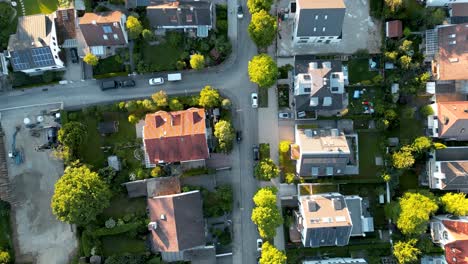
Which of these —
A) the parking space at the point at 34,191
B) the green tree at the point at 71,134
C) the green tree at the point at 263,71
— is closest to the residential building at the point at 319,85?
the green tree at the point at 263,71

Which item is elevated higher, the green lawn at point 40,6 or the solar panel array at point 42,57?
the green lawn at point 40,6

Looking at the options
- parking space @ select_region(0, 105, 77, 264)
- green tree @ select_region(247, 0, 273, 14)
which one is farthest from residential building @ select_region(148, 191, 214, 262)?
green tree @ select_region(247, 0, 273, 14)

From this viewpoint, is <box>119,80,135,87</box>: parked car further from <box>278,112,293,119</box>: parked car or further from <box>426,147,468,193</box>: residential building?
<box>426,147,468,193</box>: residential building

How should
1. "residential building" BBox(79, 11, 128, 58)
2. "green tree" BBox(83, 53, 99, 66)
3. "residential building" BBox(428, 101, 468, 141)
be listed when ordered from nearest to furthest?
"residential building" BBox(428, 101, 468, 141) < "residential building" BBox(79, 11, 128, 58) < "green tree" BBox(83, 53, 99, 66)

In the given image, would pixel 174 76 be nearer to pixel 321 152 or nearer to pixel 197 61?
pixel 197 61

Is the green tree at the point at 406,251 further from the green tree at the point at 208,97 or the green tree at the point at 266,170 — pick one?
the green tree at the point at 208,97

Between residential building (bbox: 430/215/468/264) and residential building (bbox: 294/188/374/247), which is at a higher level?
residential building (bbox: 294/188/374/247)

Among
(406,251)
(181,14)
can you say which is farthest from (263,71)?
(406,251)
